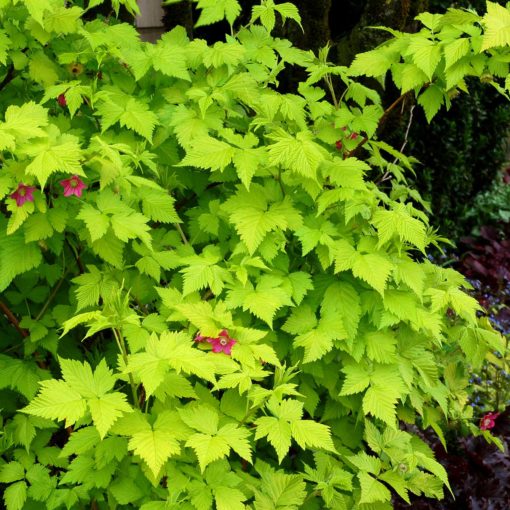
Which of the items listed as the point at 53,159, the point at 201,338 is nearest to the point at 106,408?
the point at 201,338

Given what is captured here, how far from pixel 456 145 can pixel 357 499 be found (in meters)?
4.41

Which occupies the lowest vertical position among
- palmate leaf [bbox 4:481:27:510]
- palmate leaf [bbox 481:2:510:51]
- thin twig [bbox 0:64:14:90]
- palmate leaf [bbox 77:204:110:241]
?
palmate leaf [bbox 4:481:27:510]

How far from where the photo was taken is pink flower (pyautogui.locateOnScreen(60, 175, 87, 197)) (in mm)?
2064

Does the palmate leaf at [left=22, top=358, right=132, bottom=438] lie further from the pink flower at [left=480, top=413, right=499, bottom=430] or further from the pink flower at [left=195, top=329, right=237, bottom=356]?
the pink flower at [left=480, top=413, right=499, bottom=430]

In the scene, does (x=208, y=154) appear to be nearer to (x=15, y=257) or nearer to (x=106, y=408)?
(x=15, y=257)

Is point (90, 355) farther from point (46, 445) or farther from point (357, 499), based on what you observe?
point (357, 499)

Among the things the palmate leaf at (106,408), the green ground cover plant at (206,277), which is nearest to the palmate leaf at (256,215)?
the green ground cover plant at (206,277)

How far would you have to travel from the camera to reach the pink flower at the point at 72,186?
6.77 feet

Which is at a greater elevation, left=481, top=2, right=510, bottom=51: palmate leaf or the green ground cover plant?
left=481, top=2, right=510, bottom=51: palmate leaf

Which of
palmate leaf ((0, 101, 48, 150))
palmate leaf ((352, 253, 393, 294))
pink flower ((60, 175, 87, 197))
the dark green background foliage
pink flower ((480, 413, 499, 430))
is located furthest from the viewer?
the dark green background foliage

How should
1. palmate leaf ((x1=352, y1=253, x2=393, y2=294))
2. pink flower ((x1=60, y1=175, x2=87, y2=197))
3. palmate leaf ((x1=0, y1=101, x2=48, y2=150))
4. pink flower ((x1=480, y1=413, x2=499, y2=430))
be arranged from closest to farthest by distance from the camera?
palmate leaf ((x1=0, y1=101, x2=48, y2=150)), pink flower ((x1=60, y1=175, x2=87, y2=197)), palmate leaf ((x1=352, y1=253, x2=393, y2=294)), pink flower ((x1=480, y1=413, x2=499, y2=430))

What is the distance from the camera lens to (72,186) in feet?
6.81

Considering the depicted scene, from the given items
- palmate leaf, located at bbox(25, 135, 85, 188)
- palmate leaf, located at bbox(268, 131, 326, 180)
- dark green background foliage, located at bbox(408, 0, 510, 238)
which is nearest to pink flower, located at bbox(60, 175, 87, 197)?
palmate leaf, located at bbox(25, 135, 85, 188)

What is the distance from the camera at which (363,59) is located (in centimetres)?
250
